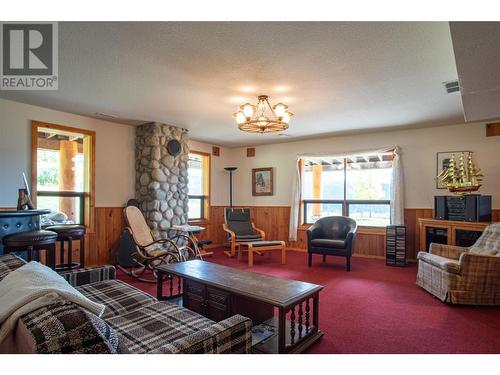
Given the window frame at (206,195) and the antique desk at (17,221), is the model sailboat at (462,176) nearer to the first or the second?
the window frame at (206,195)

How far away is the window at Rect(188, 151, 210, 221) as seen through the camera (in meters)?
6.31

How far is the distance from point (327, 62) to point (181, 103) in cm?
200

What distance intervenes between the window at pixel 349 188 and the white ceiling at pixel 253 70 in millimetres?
1342

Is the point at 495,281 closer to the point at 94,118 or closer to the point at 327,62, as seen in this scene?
the point at 327,62

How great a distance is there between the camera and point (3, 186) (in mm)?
3674

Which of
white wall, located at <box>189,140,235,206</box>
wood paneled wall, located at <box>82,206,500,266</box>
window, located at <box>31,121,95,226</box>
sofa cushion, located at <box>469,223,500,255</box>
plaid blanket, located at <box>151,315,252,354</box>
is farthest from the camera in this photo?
white wall, located at <box>189,140,235,206</box>

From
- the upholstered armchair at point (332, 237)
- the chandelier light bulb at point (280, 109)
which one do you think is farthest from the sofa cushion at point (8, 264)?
the upholstered armchair at point (332, 237)

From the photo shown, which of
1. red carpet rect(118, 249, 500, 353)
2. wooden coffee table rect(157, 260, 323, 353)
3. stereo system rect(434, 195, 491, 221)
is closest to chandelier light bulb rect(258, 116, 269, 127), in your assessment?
wooden coffee table rect(157, 260, 323, 353)

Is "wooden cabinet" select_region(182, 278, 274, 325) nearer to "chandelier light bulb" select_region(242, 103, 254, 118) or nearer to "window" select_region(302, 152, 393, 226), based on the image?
"chandelier light bulb" select_region(242, 103, 254, 118)

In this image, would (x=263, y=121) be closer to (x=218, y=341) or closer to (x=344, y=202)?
(x=218, y=341)

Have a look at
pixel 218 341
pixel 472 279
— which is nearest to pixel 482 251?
pixel 472 279

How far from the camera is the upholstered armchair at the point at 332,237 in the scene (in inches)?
176

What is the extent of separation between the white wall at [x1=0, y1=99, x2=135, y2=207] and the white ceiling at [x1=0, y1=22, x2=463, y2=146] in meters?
0.20
